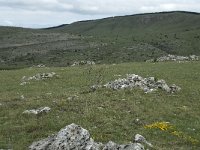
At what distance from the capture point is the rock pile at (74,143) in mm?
17375

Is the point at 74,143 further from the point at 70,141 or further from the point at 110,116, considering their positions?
the point at 110,116

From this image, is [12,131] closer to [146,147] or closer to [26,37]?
[146,147]

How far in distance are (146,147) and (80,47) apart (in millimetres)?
129248

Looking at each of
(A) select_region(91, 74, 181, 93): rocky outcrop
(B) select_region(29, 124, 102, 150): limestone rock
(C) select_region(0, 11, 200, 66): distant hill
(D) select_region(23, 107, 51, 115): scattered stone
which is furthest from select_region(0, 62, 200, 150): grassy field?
(C) select_region(0, 11, 200, 66): distant hill

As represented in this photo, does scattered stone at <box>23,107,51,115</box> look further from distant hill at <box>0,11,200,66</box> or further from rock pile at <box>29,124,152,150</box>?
distant hill at <box>0,11,200,66</box>

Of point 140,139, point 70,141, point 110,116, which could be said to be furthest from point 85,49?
point 70,141

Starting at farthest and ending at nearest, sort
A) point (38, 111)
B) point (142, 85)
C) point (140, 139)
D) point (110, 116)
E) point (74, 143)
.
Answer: point (142, 85)
point (38, 111)
point (110, 116)
point (140, 139)
point (74, 143)

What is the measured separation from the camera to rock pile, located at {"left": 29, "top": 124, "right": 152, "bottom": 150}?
17.4m

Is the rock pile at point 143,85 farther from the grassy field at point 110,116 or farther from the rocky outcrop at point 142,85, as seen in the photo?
the grassy field at point 110,116

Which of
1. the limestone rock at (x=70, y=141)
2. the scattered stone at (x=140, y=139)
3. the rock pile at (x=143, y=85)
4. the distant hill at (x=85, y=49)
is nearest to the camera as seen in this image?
the limestone rock at (x=70, y=141)

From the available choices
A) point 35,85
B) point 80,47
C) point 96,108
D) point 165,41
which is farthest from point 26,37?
point 96,108

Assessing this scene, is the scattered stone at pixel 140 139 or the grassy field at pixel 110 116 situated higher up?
the scattered stone at pixel 140 139

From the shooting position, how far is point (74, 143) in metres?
17.7

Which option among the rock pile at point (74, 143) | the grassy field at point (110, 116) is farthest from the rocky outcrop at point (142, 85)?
the rock pile at point (74, 143)
